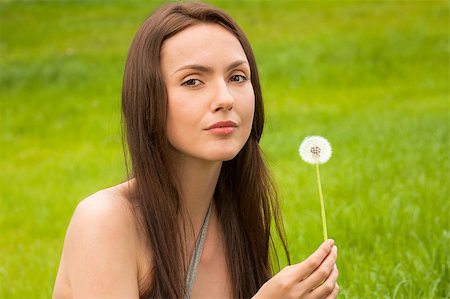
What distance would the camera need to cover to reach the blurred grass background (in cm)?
417

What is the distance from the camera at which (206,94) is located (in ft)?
7.25

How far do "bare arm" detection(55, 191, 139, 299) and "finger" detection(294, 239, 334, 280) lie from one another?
1.54 ft

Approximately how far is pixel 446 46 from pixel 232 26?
11552 millimetres

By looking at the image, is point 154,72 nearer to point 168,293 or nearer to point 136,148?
point 136,148

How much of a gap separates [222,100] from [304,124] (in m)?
6.85

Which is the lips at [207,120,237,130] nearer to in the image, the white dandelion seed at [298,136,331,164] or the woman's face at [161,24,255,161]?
the woman's face at [161,24,255,161]

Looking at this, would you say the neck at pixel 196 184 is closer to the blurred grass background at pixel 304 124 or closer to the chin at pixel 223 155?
the chin at pixel 223 155

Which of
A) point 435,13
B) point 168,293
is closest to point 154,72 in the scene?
point 168,293

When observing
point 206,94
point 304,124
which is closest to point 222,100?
point 206,94

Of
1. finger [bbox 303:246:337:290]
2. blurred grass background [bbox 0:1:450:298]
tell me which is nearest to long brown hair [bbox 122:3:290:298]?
finger [bbox 303:246:337:290]

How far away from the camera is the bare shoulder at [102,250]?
84.1 inches

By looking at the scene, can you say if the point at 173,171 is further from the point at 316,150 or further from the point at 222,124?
the point at 316,150

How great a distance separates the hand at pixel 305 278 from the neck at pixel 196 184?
1.54 ft

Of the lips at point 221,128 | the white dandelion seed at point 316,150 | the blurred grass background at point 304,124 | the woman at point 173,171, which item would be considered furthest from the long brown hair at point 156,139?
the blurred grass background at point 304,124
